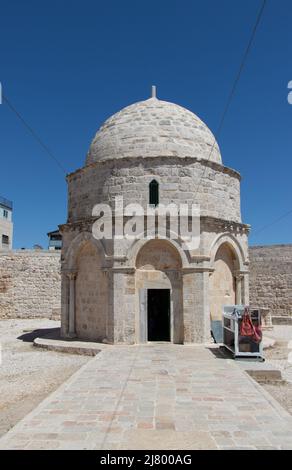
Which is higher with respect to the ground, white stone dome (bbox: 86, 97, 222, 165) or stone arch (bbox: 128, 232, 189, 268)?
white stone dome (bbox: 86, 97, 222, 165)

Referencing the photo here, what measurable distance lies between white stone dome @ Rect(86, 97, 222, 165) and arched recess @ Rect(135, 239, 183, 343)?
9.85 feet

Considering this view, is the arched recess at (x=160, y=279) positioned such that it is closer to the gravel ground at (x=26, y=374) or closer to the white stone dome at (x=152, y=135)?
the gravel ground at (x=26, y=374)

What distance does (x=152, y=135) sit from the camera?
44.3 feet

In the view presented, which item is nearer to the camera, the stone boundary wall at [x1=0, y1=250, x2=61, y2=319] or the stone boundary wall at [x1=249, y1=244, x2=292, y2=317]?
the stone boundary wall at [x1=249, y1=244, x2=292, y2=317]

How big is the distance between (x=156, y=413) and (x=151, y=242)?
700 centimetres

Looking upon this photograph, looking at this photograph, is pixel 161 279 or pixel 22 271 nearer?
pixel 161 279

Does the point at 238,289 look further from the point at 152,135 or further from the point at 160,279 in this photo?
the point at 152,135

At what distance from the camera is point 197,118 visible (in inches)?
597

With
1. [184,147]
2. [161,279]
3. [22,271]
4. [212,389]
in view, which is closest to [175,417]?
[212,389]

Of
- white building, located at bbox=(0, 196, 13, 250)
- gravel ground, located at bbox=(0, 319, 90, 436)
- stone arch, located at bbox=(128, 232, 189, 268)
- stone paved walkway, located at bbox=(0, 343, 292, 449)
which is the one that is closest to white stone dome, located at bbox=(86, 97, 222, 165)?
stone arch, located at bbox=(128, 232, 189, 268)

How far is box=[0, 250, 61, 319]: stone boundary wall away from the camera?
972 inches

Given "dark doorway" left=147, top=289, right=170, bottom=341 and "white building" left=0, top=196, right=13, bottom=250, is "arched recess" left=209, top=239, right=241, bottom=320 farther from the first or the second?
"white building" left=0, top=196, right=13, bottom=250

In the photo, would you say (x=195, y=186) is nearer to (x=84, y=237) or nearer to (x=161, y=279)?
(x=161, y=279)

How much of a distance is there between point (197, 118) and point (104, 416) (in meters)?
11.9
